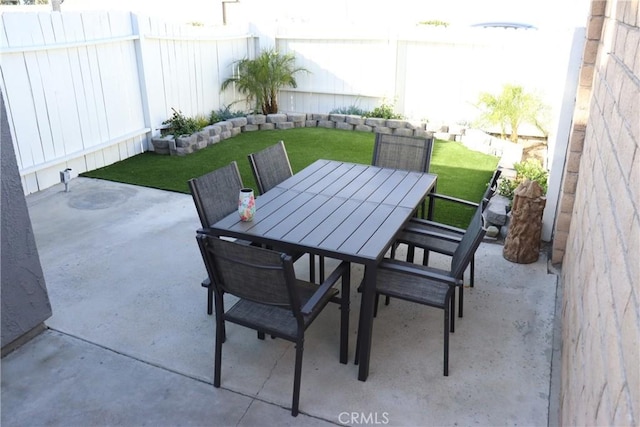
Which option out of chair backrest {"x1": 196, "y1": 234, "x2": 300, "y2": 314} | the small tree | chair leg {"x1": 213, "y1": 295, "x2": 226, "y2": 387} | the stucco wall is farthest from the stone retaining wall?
chair backrest {"x1": 196, "y1": 234, "x2": 300, "y2": 314}

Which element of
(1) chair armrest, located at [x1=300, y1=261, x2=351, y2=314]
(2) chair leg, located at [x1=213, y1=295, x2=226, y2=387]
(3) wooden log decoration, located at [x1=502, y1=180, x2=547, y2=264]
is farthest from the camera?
(3) wooden log decoration, located at [x1=502, y1=180, x2=547, y2=264]

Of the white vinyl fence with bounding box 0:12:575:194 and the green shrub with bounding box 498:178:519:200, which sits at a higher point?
the white vinyl fence with bounding box 0:12:575:194

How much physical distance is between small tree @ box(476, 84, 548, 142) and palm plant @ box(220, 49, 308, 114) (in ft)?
10.9

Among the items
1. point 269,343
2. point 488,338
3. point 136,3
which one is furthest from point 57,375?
point 136,3

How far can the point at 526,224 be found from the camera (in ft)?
13.1

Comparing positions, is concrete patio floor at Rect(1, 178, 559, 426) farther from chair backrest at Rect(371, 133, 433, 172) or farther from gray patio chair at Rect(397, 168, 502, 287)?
chair backrest at Rect(371, 133, 433, 172)

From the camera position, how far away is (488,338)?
317 cm

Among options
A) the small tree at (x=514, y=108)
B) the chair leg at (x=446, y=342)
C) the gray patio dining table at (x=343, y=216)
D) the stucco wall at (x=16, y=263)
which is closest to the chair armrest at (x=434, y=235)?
the gray patio dining table at (x=343, y=216)

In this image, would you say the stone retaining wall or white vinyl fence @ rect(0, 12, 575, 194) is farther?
the stone retaining wall

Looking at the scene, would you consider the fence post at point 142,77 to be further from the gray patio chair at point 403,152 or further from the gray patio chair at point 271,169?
the gray patio chair at point 403,152

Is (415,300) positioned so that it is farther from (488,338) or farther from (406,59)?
(406,59)

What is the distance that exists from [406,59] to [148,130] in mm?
4097

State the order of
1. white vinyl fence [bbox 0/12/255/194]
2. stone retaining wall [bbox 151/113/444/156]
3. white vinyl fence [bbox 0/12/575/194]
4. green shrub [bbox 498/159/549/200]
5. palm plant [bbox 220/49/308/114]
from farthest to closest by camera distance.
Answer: palm plant [bbox 220/49/308/114] → stone retaining wall [bbox 151/113/444/156] → white vinyl fence [bbox 0/12/575/194] → white vinyl fence [bbox 0/12/255/194] → green shrub [bbox 498/159/549/200]

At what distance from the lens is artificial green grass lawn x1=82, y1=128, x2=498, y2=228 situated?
570cm
